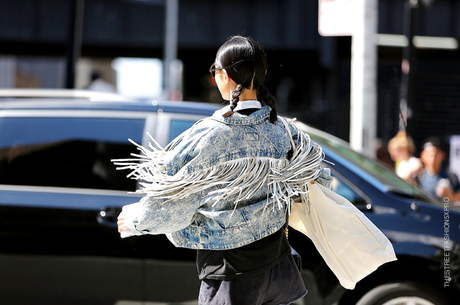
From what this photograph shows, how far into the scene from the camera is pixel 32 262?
112 inches

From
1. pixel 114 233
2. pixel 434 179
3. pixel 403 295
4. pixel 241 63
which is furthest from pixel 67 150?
pixel 434 179

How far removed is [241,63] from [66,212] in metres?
1.72

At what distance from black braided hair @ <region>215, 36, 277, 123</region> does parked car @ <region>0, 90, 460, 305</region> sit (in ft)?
4.41

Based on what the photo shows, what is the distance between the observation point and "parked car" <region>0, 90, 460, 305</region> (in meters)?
2.78

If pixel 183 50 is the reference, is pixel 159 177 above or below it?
below

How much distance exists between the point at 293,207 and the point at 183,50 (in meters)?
11.8

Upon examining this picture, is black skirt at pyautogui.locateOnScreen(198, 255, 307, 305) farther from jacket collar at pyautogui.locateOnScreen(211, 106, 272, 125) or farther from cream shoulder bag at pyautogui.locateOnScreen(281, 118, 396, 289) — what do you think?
jacket collar at pyautogui.locateOnScreen(211, 106, 272, 125)

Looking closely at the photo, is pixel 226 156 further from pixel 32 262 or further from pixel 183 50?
pixel 183 50

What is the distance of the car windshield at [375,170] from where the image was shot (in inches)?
119

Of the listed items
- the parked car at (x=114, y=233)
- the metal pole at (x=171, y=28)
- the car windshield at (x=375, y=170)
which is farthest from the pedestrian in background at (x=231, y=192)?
the metal pole at (x=171, y=28)

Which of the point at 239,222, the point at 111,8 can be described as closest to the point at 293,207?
the point at 239,222

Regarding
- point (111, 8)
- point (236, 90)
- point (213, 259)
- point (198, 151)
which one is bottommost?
point (213, 259)

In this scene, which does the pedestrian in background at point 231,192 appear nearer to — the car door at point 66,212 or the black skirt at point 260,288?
the black skirt at point 260,288

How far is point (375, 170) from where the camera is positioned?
10.6 ft
